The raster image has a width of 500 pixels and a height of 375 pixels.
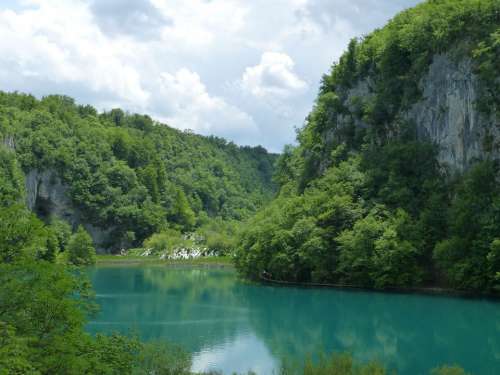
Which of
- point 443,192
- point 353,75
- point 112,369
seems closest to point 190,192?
point 353,75

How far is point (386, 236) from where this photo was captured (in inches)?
2457

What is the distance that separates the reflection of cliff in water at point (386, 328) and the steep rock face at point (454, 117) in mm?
17021

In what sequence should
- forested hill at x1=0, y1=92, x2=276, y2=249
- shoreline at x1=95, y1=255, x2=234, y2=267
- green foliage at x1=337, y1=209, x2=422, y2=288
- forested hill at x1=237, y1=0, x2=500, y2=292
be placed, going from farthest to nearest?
1. forested hill at x1=0, y1=92, x2=276, y2=249
2. shoreline at x1=95, y1=255, x2=234, y2=267
3. green foliage at x1=337, y1=209, x2=422, y2=288
4. forested hill at x1=237, y1=0, x2=500, y2=292

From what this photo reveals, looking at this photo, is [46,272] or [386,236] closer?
Answer: [46,272]

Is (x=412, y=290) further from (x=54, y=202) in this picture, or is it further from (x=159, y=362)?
(x=54, y=202)

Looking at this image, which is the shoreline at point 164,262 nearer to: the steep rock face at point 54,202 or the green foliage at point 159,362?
the steep rock face at point 54,202

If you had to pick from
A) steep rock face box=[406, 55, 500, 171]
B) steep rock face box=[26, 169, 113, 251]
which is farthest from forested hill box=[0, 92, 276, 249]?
steep rock face box=[406, 55, 500, 171]

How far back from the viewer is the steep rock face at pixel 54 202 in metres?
125

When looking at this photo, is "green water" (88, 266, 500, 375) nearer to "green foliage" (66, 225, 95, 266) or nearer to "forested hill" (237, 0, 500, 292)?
"forested hill" (237, 0, 500, 292)

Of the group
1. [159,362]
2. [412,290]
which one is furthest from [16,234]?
[412,290]

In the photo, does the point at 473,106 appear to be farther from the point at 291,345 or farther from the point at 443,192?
the point at 291,345

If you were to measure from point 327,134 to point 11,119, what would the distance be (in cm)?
6582

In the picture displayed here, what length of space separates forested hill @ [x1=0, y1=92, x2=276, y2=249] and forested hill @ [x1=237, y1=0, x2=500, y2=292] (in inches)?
2121

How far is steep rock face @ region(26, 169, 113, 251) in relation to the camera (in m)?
125
